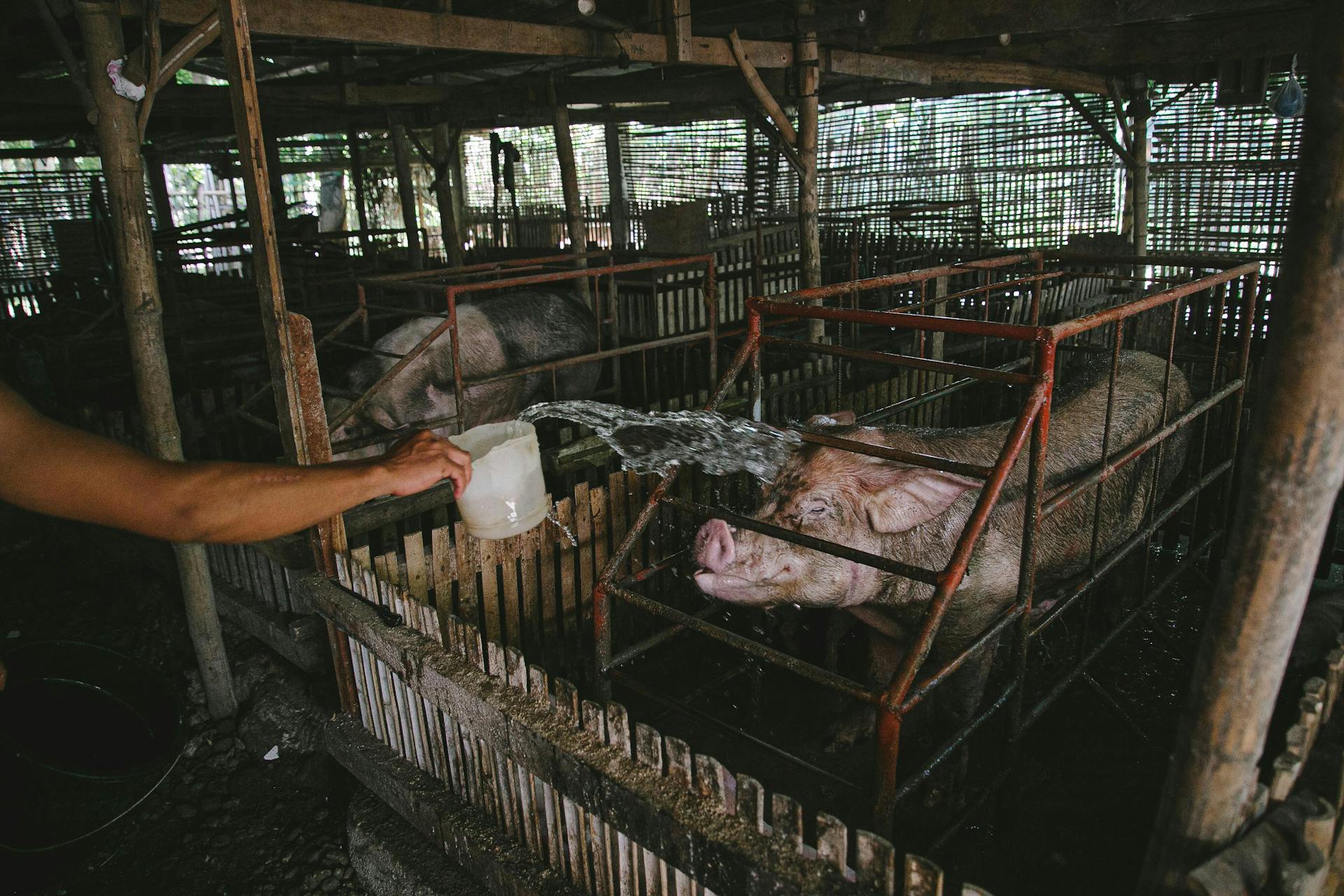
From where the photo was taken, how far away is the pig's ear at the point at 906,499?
140 inches

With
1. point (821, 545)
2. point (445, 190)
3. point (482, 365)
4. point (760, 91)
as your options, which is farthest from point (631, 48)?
point (445, 190)

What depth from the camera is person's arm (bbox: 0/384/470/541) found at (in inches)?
79.7

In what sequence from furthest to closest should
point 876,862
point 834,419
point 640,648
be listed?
point 834,419, point 640,648, point 876,862

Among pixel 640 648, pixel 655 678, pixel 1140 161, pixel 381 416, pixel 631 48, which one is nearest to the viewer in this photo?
pixel 640 648

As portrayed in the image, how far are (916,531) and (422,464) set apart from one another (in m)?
2.35

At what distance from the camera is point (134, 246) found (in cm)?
406

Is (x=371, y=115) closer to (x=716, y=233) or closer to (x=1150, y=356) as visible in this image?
(x=716, y=233)

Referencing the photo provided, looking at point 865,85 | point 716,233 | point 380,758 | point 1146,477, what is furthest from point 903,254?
point 380,758

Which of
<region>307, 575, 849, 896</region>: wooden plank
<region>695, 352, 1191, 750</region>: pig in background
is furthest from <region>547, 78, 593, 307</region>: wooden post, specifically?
<region>307, 575, 849, 896</region>: wooden plank

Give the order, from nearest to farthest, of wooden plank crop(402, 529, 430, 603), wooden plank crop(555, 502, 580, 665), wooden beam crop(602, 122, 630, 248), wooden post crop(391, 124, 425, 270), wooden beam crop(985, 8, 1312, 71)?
wooden plank crop(402, 529, 430, 603), wooden plank crop(555, 502, 580, 665), wooden beam crop(985, 8, 1312, 71), wooden post crop(391, 124, 425, 270), wooden beam crop(602, 122, 630, 248)

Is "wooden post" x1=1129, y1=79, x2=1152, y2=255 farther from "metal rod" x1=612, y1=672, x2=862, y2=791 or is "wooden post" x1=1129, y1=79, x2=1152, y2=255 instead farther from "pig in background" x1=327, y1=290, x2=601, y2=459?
"metal rod" x1=612, y1=672, x2=862, y2=791

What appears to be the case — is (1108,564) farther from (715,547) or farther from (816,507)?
(715,547)

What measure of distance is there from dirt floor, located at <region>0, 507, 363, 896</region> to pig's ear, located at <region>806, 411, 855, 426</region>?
2949 millimetres

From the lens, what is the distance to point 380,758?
376cm
